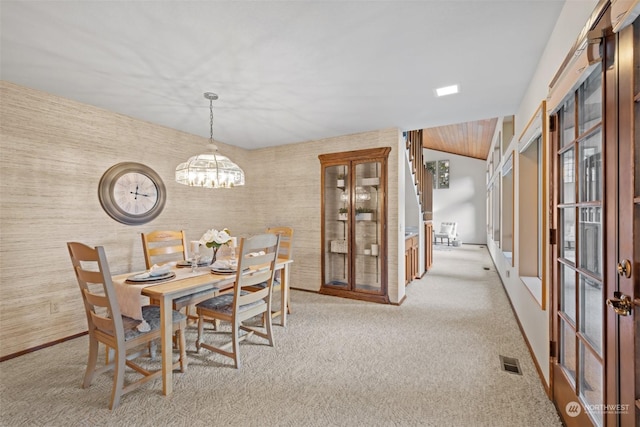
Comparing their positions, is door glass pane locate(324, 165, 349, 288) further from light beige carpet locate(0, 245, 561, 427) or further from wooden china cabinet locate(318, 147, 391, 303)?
light beige carpet locate(0, 245, 561, 427)

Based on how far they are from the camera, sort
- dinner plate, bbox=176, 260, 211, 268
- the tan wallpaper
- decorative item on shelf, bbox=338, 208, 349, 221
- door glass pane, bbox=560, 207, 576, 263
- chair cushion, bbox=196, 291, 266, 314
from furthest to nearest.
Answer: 1. decorative item on shelf, bbox=338, 208, 349, 221
2. dinner plate, bbox=176, 260, 211, 268
3. the tan wallpaper
4. chair cushion, bbox=196, 291, 266, 314
5. door glass pane, bbox=560, 207, 576, 263

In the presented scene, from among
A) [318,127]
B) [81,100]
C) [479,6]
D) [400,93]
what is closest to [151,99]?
[81,100]

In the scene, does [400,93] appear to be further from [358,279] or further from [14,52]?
[14,52]

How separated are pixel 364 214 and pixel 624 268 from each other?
3.24 metres

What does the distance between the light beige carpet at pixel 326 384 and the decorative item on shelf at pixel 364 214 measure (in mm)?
1527

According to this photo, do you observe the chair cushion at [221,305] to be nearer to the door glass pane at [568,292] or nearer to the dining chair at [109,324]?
the dining chair at [109,324]

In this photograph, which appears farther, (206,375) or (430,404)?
A: (206,375)

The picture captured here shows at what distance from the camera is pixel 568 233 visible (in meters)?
1.65

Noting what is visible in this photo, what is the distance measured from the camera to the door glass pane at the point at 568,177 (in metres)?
1.56

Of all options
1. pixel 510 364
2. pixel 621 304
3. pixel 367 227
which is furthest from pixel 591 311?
pixel 367 227

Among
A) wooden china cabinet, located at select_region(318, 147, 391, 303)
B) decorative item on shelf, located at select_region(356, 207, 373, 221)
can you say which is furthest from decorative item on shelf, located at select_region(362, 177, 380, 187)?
decorative item on shelf, located at select_region(356, 207, 373, 221)

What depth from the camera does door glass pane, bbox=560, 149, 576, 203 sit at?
1558 millimetres

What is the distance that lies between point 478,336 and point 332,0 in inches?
123

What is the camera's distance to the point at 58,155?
9.25 feet
